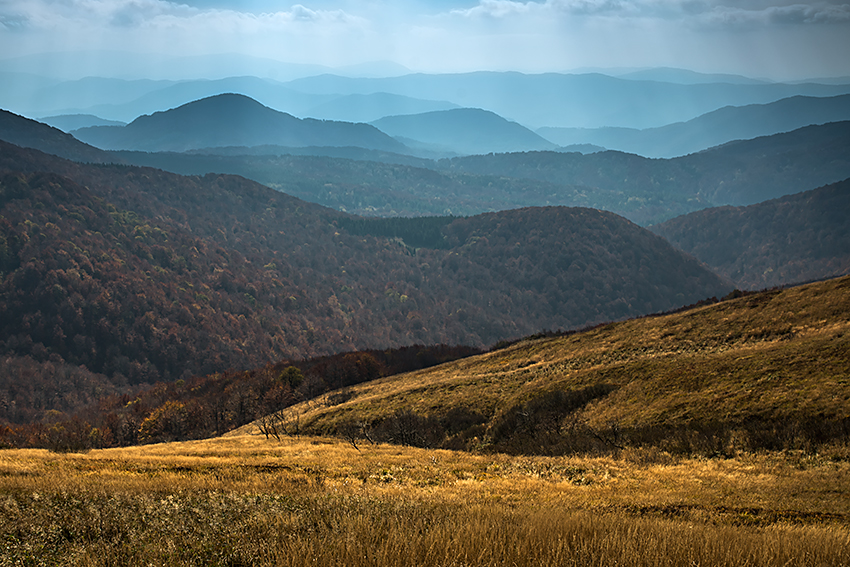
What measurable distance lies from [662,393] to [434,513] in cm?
1912

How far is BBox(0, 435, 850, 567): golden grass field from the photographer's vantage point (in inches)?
216

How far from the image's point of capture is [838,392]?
17484 mm

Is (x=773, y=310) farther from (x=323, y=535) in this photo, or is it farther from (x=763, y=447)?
(x=323, y=535)

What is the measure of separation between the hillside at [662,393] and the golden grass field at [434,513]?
244 centimetres

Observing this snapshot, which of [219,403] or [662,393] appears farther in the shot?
[219,403]

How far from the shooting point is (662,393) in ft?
76.6

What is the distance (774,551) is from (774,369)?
19.1 metres

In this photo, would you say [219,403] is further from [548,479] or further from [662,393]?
[548,479]

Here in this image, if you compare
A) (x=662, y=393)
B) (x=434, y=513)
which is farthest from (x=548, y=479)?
(x=662, y=393)

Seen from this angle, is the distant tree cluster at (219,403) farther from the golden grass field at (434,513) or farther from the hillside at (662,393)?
the golden grass field at (434,513)

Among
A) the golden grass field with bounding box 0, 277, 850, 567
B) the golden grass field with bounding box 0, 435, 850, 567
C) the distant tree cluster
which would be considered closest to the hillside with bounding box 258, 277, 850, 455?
the golden grass field with bounding box 0, 277, 850, 567

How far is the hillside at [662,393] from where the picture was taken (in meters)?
17.9

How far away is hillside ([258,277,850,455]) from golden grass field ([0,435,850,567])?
244 cm

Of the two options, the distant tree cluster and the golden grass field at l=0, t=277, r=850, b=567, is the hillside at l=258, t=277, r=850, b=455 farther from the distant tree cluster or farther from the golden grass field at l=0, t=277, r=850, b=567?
the distant tree cluster
